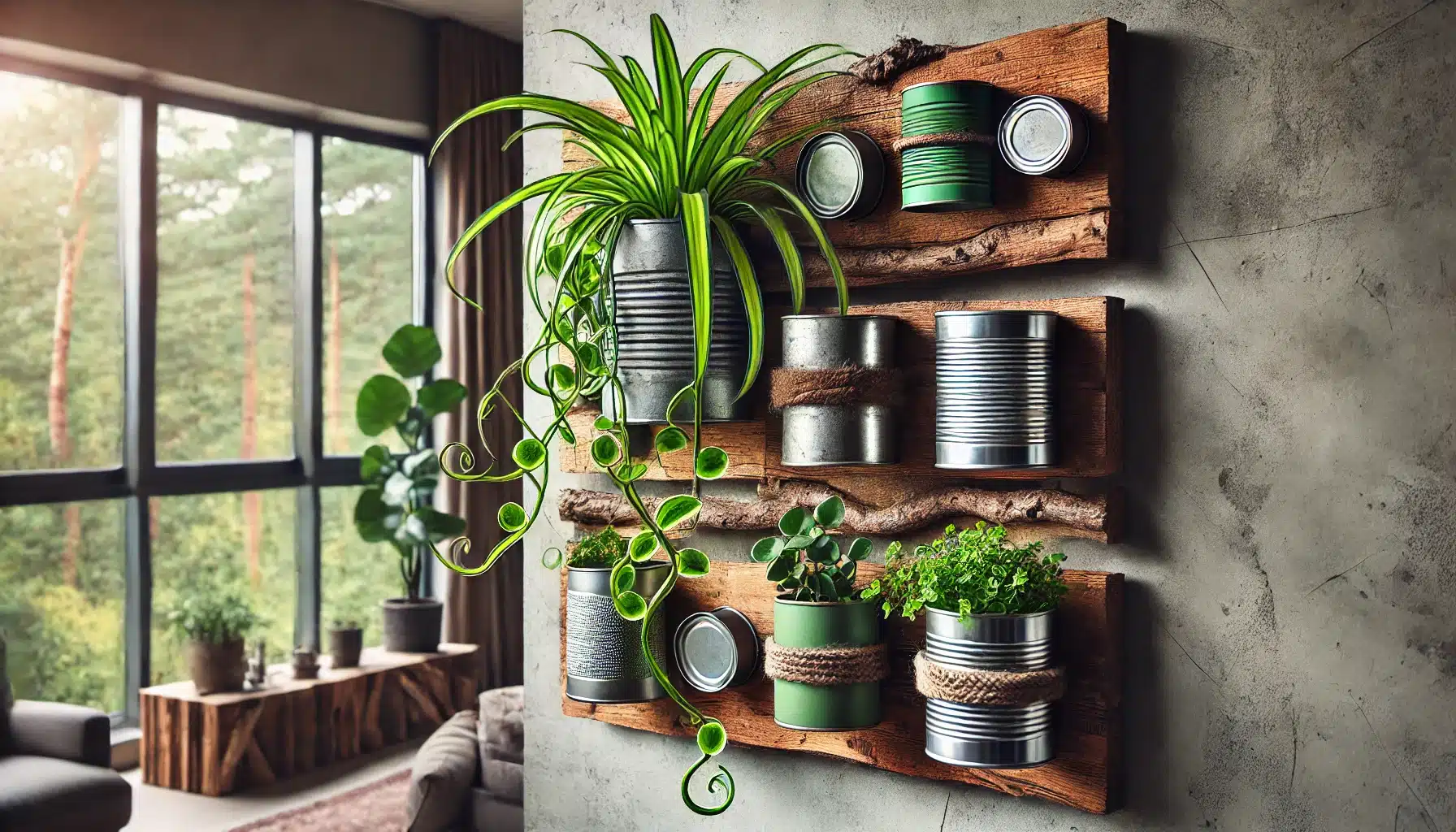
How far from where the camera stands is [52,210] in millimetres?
4117

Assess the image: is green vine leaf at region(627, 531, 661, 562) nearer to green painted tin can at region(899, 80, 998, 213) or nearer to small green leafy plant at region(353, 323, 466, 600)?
green painted tin can at region(899, 80, 998, 213)

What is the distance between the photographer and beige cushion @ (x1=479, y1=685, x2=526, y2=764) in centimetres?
318

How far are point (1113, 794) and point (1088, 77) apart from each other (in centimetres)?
75

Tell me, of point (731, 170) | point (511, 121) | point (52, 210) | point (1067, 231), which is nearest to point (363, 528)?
point (52, 210)

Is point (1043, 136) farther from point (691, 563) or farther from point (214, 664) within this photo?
point (214, 664)

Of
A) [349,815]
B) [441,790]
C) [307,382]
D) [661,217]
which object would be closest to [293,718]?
[349,815]

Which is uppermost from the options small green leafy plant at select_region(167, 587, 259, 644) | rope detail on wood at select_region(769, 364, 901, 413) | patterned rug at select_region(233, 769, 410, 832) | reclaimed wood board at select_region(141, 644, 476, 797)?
rope detail on wood at select_region(769, 364, 901, 413)

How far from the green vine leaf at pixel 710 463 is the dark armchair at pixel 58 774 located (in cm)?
244

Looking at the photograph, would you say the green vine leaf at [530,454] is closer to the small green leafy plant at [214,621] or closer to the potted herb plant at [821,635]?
the potted herb plant at [821,635]

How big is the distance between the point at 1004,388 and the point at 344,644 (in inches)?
149

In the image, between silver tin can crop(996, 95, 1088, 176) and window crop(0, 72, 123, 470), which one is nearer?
silver tin can crop(996, 95, 1088, 176)

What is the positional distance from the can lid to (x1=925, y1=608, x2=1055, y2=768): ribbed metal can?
319 mm

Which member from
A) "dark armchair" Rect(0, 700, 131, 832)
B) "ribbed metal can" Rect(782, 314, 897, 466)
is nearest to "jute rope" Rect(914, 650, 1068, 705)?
"ribbed metal can" Rect(782, 314, 897, 466)

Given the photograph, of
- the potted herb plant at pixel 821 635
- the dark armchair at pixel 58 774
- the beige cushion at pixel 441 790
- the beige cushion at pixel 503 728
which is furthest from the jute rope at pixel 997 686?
the dark armchair at pixel 58 774
